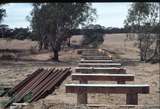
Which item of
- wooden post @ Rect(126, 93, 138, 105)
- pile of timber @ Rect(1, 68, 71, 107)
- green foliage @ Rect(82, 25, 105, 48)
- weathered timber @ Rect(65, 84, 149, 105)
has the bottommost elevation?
green foliage @ Rect(82, 25, 105, 48)

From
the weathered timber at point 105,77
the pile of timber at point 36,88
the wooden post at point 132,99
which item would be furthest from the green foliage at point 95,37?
the wooden post at point 132,99

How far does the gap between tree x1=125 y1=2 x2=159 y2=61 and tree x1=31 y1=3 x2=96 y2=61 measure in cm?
311

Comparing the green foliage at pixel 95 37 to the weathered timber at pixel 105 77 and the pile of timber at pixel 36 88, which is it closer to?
the pile of timber at pixel 36 88

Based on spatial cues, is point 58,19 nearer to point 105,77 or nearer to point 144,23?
point 144,23

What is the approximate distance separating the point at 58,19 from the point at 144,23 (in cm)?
612

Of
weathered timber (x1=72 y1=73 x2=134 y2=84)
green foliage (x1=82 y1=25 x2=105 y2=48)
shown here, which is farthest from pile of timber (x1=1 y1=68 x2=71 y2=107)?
green foliage (x1=82 y1=25 x2=105 y2=48)

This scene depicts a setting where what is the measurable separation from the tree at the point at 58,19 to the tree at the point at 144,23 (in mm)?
3111

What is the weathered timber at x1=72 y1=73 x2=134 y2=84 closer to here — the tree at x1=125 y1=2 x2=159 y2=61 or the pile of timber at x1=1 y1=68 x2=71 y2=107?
the pile of timber at x1=1 y1=68 x2=71 y2=107

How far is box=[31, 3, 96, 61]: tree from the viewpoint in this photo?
104 feet

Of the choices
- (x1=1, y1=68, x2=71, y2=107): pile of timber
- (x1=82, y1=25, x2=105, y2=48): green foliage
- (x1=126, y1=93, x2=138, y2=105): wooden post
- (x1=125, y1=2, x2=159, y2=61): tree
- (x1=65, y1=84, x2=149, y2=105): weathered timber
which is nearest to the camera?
(x1=65, y1=84, x2=149, y2=105): weathered timber

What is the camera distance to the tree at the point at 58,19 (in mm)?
31656

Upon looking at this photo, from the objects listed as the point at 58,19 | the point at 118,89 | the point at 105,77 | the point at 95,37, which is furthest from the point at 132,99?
the point at 95,37

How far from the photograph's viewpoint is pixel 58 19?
31.7m

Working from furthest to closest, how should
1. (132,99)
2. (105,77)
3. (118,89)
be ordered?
(105,77) < (132,99) < (118,89)
